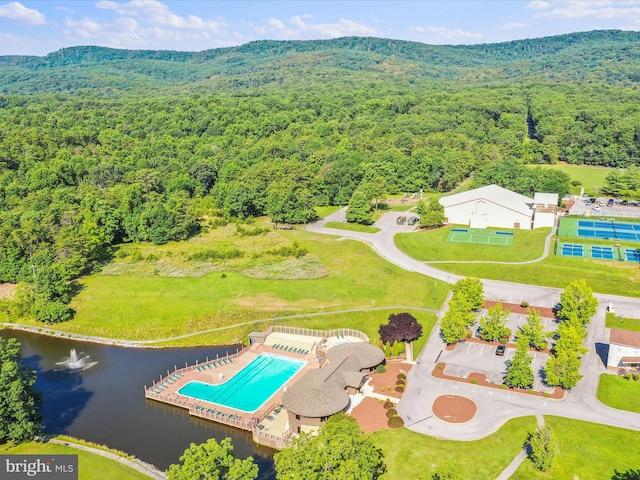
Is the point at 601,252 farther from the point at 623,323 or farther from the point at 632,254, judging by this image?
the point at 623,323

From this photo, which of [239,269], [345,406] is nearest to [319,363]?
[345,406]

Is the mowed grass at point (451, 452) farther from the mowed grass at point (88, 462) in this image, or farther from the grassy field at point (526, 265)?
the grassy field at point (526, 265)

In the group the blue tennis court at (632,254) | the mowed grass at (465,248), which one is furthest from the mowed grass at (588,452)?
the blue tennis court at (632,254)

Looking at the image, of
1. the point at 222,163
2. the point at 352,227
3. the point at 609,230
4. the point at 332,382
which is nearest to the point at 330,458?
the point at 332,382

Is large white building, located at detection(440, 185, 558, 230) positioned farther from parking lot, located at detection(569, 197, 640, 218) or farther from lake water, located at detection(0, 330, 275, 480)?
lake water, located at detection(0, 330, 275, 480)

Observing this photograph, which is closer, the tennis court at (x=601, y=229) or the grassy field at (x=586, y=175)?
the tennis court at (x=601, y=229)

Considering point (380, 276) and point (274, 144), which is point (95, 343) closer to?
point (380, 276)
